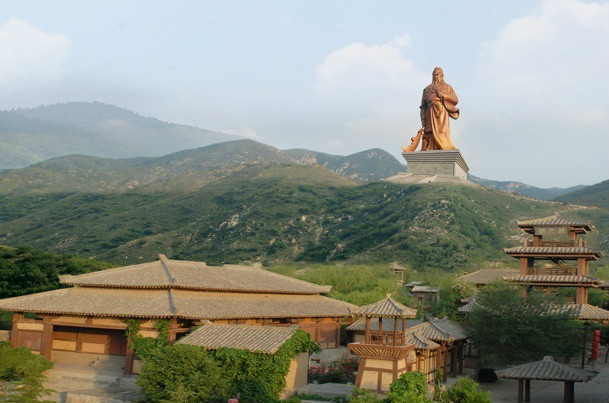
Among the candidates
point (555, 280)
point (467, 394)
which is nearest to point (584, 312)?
point (555, 280)

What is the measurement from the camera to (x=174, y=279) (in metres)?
30.5

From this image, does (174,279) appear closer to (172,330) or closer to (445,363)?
(172,330)

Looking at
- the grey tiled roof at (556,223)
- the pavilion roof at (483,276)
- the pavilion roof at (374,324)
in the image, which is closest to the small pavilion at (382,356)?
the pavilion roof at (374,324)

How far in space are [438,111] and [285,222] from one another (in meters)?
25.7

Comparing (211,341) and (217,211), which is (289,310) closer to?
(211,341)

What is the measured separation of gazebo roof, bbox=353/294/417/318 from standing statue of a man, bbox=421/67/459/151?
5615 centimetres

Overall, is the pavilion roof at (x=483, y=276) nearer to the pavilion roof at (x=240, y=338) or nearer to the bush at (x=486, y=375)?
the bush at (x=486, y=375)

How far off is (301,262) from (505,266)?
863 inches

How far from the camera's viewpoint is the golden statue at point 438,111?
257ft

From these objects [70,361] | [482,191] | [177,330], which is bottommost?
[70,361]

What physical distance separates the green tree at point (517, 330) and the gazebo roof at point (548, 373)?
4.50 m

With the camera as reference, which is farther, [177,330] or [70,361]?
[70,361]

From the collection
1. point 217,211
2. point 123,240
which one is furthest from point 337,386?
point 217,211

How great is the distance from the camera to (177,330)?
28.0m
